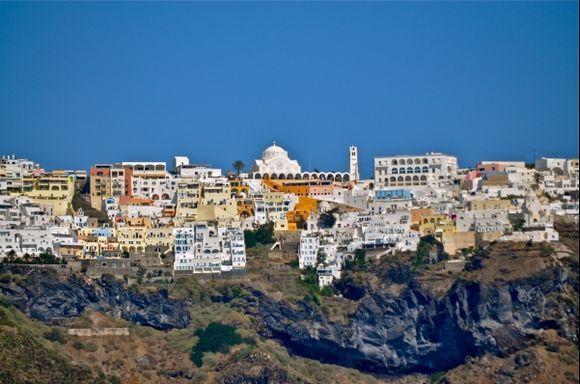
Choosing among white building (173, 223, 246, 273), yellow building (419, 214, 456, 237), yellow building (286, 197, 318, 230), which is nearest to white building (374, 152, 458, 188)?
yellow building (286, 197, 318, 230)

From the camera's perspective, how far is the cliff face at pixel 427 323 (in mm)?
69750

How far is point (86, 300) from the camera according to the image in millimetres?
71688

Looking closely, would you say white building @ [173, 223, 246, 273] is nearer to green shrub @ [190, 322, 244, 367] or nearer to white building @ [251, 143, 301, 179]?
green shrub @ [190, 322, 244, 367]

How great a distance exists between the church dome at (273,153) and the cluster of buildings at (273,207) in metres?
0.06

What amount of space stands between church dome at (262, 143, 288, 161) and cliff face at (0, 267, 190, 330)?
57.7 ft

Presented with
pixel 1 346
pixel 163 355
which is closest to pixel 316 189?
pixel 163 355

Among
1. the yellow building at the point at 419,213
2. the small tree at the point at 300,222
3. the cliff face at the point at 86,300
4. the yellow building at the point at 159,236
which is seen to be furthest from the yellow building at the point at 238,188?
the cliff face at the point at 86,300

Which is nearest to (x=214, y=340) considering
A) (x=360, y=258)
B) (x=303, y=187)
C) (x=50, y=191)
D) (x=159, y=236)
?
(x=360, y=258)

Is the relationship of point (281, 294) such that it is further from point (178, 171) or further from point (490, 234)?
point (178, 171)

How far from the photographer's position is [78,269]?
73.1 metres

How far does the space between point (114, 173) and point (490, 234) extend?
1611cm

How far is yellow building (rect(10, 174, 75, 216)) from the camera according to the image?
80.6 meters

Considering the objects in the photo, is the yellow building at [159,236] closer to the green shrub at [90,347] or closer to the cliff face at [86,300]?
the cliff face at [86,300]

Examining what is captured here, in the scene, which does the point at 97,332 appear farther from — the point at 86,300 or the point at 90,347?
the point at 86,300
